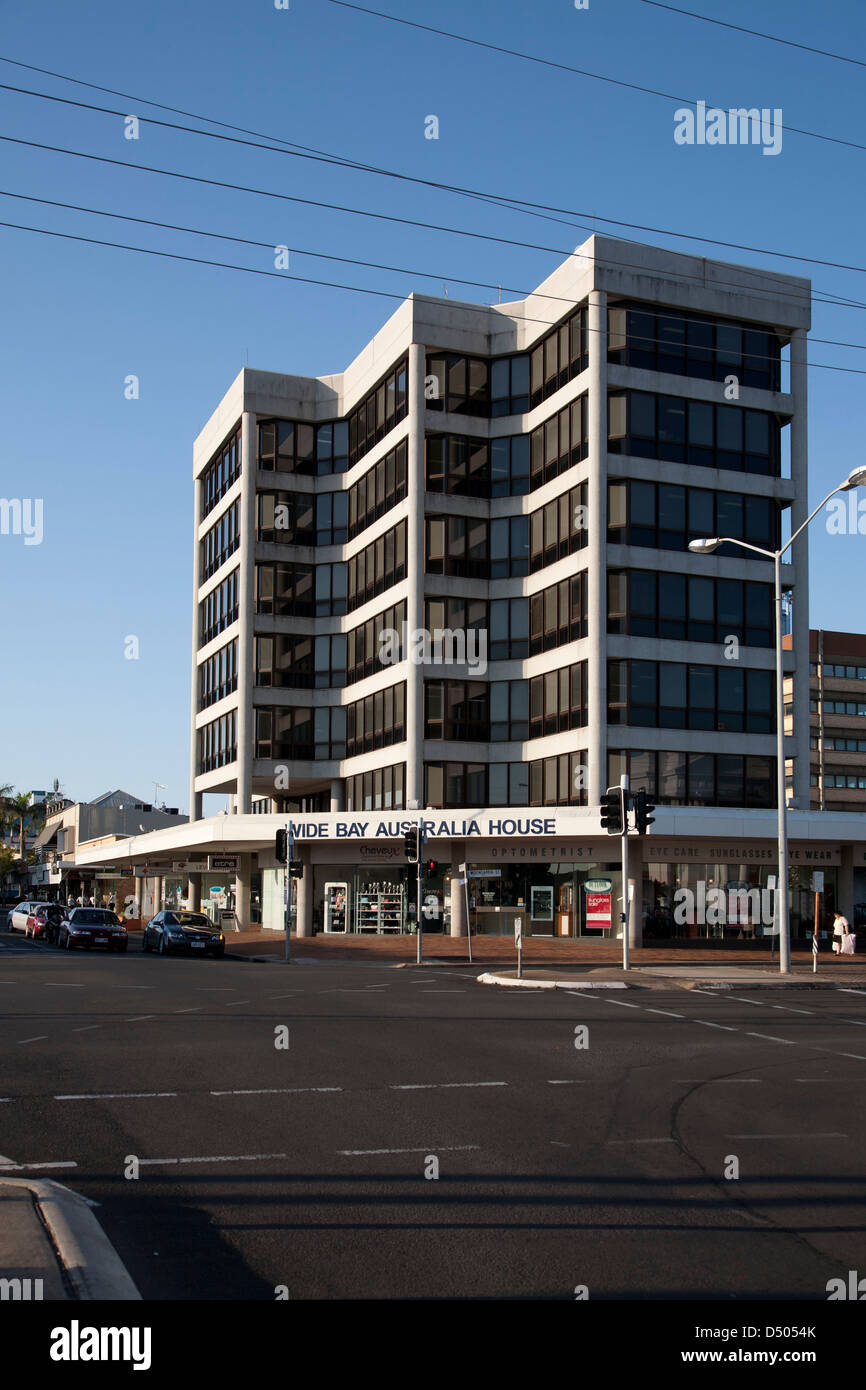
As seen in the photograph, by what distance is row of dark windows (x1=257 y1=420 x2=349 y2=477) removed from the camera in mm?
58656

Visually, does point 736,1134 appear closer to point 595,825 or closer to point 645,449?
point 595,825

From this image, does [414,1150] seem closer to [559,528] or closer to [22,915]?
[559,528]

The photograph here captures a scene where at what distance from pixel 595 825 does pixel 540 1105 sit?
31.4 m

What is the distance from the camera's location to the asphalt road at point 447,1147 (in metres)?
6.78

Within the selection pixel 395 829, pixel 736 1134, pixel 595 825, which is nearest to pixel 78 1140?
pixel 736 1134

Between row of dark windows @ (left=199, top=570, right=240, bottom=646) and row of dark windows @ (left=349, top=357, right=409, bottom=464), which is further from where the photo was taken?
row of dark windows @ (left=199, top=570, right=240, bottom=646)

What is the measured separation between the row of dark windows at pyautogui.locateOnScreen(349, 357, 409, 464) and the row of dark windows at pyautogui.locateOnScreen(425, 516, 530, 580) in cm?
519

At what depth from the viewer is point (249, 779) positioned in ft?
188

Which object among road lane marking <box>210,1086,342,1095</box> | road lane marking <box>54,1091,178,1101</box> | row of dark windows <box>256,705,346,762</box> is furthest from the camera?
row of dark windows <box>256,705,346,762</box>

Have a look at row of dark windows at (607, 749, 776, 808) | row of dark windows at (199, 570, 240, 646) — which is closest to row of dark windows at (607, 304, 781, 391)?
row of dark windows at (607, 749, 776, 808)

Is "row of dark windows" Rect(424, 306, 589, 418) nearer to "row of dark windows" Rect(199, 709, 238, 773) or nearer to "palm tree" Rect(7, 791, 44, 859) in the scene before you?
"row of dark windows" Rect(199, 709, 238, 773)

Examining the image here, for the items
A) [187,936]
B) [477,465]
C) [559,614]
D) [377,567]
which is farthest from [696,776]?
[187,936]

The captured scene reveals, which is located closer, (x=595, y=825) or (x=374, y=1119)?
(x=374, y=1119)

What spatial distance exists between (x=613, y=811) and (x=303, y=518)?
31624mm
